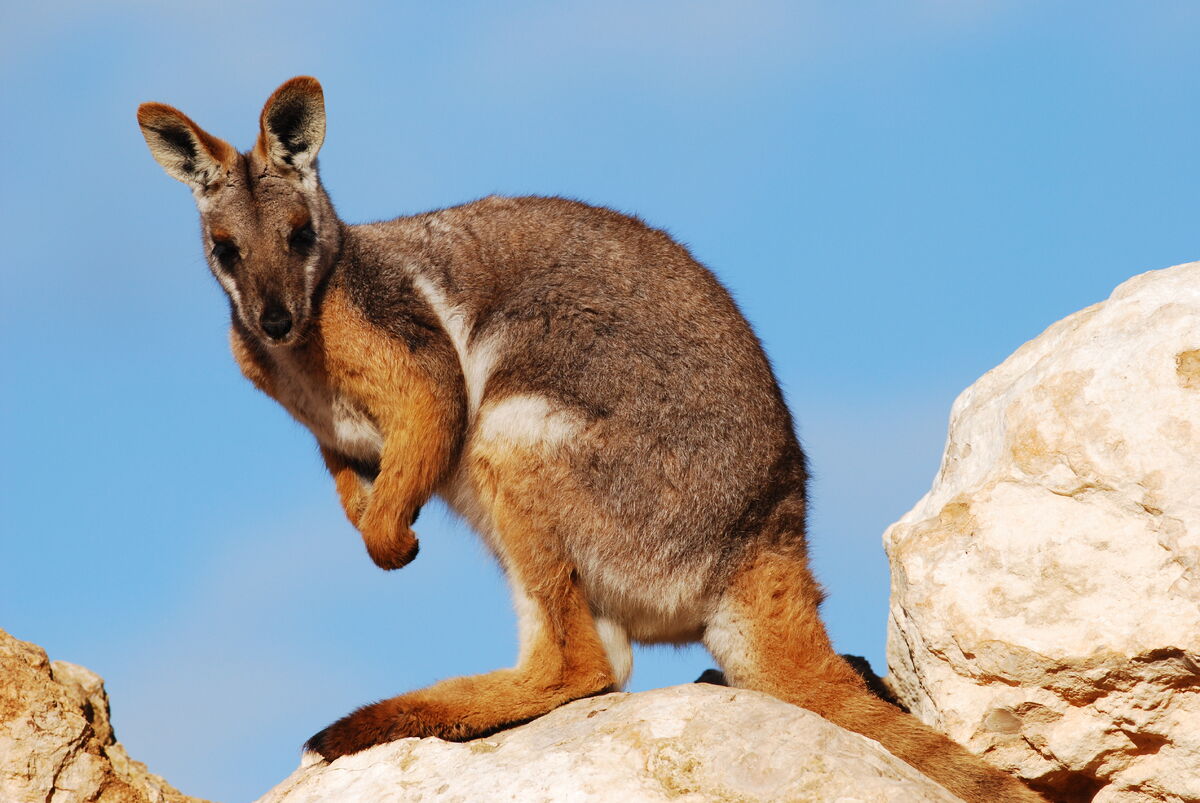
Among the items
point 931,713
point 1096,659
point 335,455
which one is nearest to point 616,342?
point 335,455

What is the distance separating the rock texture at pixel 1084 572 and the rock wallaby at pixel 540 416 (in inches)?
22.4

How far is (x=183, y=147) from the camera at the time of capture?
7777mm

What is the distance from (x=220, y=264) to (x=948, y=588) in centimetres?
442

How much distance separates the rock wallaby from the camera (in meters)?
6.82

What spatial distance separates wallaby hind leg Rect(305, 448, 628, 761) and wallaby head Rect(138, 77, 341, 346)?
58.0 inches

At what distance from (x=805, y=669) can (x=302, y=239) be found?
369 cm

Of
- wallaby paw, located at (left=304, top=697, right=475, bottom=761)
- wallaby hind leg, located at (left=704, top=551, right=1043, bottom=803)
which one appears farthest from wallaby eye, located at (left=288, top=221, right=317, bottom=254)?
wallaby hind leg, located at (left=704, top=551, right=1043, bottom=803)

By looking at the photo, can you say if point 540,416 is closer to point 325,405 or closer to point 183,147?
point 325,405

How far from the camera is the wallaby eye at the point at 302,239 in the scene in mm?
7559

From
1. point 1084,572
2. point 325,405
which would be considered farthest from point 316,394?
point 1084,572

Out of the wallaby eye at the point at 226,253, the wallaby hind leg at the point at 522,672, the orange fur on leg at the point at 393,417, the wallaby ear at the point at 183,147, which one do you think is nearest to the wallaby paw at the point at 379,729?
the wallaby hind leg at the point at 522,672

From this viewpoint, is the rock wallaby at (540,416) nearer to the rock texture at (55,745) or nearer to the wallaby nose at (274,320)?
the wallaby nose at (274,320)

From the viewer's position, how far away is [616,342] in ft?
23.9

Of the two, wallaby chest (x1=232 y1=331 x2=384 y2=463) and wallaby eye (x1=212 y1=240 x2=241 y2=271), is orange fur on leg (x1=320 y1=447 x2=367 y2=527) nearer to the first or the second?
wallaby chest (x1=232 y1=331 x2=384 y2=463)
